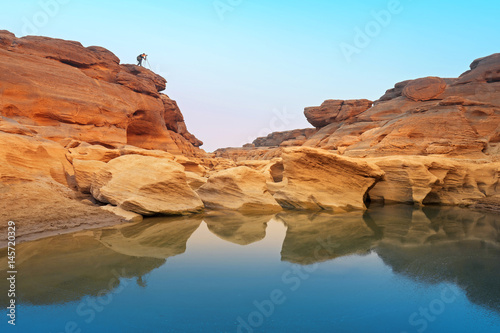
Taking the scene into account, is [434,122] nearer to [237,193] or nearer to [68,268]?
[237,193]

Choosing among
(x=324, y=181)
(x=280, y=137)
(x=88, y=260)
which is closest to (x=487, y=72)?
(x=324, y=181)

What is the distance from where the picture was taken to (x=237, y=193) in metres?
11.3

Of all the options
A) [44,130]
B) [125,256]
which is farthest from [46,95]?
[125,256]

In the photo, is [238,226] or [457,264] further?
[238,226]

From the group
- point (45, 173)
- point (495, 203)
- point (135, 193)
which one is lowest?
point (495, 203)

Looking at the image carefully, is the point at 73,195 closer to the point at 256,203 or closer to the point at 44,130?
the point at 256,203

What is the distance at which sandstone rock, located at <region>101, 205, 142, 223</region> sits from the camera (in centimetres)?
820

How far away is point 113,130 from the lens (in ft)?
77.9

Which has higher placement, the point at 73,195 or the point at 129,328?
the point at 73,195

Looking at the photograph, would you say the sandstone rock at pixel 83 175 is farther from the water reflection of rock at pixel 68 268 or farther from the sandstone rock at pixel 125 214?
the water reflection of rock at pixel 68 268

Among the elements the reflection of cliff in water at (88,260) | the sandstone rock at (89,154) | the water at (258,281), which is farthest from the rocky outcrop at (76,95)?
the water at (258,281)

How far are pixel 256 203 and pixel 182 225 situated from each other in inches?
146

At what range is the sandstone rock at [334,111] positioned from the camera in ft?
132

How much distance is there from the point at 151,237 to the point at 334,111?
3953 cm
